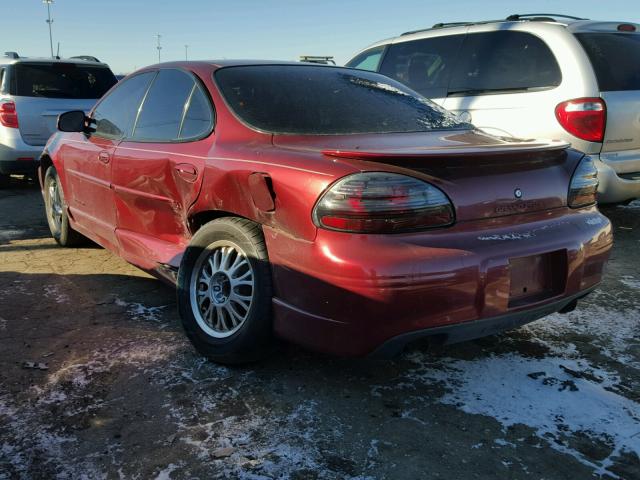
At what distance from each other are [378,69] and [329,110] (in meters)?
3.92

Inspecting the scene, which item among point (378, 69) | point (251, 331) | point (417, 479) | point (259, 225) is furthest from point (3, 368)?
point (378, 69)

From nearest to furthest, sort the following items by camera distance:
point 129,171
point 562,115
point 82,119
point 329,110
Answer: point 329,110 → point 129,171 → point 82,119 → point 562,115

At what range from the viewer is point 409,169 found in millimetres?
2365

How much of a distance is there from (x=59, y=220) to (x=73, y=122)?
1161 mm

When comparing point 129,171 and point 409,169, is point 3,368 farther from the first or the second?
point 409,169

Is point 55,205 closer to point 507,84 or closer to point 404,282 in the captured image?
point 404,282

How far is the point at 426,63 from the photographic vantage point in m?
6.25

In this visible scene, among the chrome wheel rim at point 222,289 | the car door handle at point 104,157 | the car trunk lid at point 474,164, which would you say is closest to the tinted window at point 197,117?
the car trunk lid at point 474,164

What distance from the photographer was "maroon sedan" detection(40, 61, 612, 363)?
2316 millimetres

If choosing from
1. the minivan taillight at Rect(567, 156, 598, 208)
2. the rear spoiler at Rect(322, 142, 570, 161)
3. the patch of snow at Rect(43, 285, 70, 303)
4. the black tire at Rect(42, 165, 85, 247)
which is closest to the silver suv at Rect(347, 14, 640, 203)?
the minivan taillight at Rect(567, 156, 598, 208)

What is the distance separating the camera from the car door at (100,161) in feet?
13.0

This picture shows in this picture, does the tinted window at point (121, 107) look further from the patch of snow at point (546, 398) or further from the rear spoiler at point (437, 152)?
the patch of snow at point (546, 398)

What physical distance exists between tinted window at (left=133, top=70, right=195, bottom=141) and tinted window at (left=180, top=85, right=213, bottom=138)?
2.7 inches

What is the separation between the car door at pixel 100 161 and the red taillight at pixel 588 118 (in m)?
3.28
